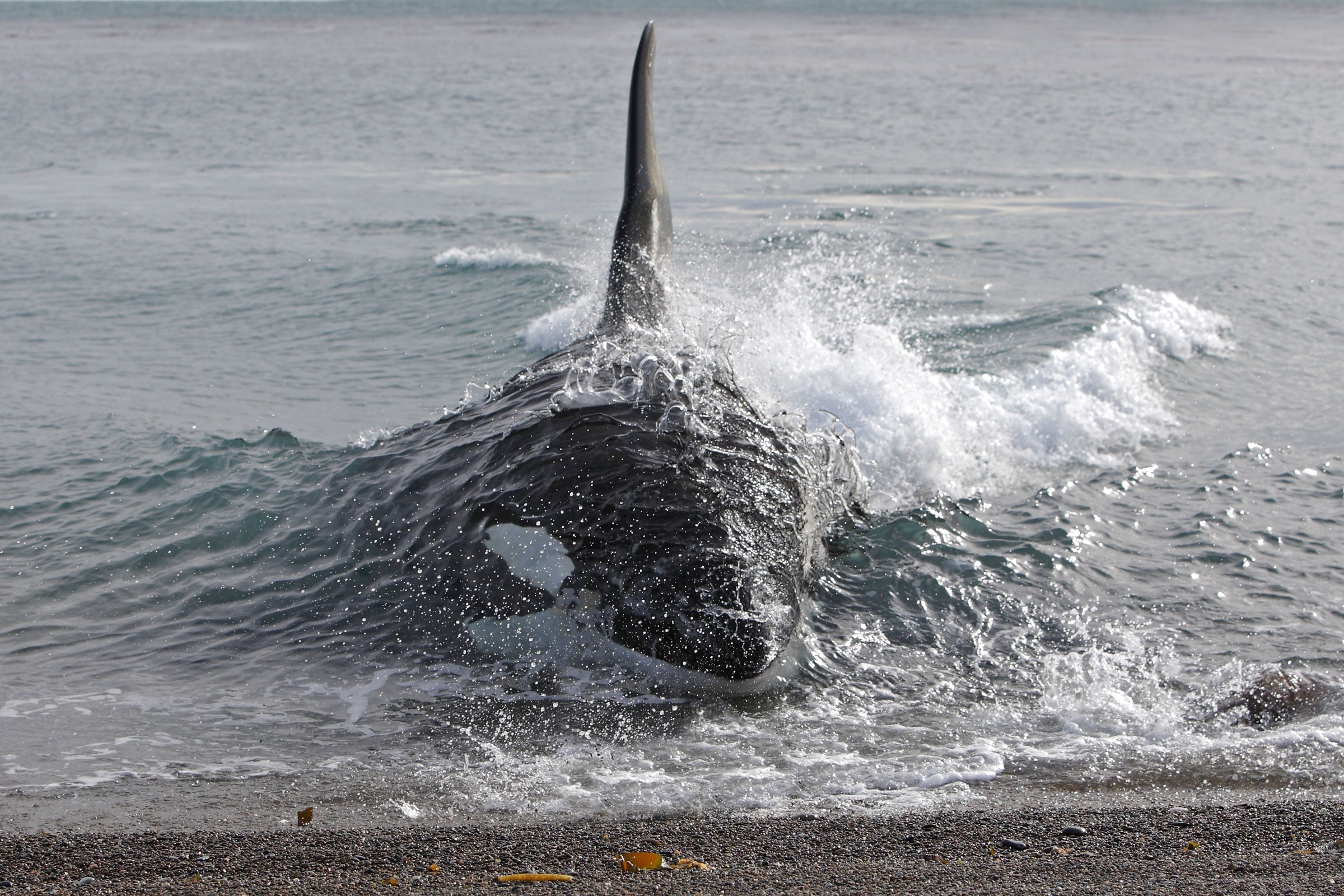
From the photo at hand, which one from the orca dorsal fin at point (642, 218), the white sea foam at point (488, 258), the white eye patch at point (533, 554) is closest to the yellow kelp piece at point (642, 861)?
the white eye patch at point (533, 554)

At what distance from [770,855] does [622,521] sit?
6.30ft

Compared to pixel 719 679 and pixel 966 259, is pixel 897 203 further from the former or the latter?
pixel 719 679

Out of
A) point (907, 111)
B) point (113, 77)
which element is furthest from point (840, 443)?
point (113, 77)

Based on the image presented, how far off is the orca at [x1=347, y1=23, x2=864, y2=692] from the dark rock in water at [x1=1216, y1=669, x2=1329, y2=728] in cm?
193

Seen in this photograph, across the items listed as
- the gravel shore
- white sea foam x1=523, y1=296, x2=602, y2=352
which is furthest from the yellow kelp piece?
white sea foam x1=523, y1=296, x2=602, y2=352

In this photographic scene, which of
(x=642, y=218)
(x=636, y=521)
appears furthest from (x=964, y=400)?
(x=636, y=521)

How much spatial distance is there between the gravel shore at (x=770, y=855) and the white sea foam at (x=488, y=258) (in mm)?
11341

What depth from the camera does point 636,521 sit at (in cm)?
543

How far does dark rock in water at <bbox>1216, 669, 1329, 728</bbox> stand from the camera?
16.4 ft

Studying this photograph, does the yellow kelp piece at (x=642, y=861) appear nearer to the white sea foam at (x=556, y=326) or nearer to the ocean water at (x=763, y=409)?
the ocean water at (x=763, y=409)

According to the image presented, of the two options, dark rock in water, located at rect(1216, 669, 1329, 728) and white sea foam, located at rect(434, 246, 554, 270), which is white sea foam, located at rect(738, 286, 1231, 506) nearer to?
dark rock in water, located at rect(1216, 669, 1329, 728)

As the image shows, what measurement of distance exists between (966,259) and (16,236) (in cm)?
1272

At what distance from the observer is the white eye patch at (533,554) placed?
5.48 meters

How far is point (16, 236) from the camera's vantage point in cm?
1627
